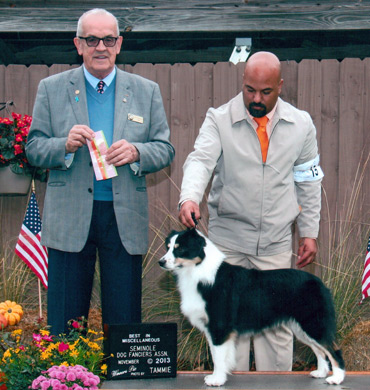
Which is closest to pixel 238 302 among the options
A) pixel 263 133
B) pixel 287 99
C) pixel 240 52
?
pixel 263 133

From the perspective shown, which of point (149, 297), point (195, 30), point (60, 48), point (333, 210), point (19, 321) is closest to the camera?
point (19, 321)

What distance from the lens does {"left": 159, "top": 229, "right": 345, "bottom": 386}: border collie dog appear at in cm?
283

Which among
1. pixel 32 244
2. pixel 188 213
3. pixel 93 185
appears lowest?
pixel 32 244

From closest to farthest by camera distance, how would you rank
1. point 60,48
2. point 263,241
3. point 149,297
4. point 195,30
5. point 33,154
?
point 33,154 < point 263,241 < point 149,297 < point 195,30 < point 60,48

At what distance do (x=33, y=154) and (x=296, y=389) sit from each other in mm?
1613

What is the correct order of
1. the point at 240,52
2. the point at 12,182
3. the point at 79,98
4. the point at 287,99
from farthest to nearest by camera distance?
the point at 240,52
the point at 287,99
the point at 12,182
the point at 79,98

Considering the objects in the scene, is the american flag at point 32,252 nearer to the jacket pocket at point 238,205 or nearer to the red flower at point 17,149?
the red flower at point 17,149

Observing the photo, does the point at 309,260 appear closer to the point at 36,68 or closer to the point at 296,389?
the point at 296,389

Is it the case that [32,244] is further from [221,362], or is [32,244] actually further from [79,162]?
[221,362]

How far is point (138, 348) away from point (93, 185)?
31.8 inches

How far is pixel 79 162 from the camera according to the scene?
308cm

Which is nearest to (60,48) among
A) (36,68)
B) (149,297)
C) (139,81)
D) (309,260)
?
(36,68)

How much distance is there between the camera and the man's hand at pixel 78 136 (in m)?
2.88

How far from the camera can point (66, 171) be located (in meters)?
3.07
